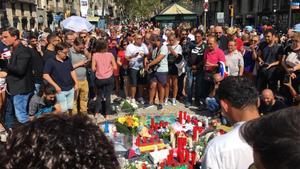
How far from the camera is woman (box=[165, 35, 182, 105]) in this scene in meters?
9.16

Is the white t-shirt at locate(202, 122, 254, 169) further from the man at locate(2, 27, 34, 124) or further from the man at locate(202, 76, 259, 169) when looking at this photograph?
the man at locate(2, 27, 34, 124)

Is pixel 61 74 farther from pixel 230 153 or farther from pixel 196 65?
pixel 230 153

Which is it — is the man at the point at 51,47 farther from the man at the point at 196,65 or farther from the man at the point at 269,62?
the man at the point at 269,62

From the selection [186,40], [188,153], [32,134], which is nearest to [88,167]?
[32,134]

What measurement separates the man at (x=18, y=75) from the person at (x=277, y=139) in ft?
18.0

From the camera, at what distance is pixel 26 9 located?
42250 mm

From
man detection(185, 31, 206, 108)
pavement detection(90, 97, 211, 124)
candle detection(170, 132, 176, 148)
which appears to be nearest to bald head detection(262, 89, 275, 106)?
candle detection(170, 132, 176, 148)

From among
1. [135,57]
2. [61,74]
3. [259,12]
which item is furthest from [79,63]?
[259,12]

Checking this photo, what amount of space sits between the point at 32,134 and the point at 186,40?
34.0 ft

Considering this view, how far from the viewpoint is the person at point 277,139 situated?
1185 millimetres

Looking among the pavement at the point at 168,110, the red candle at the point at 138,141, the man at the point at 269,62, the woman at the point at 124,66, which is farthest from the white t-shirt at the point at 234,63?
the red candle at the point at 138,141

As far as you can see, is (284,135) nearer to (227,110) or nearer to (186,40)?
(227,110)

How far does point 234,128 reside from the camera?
2738 millimetres

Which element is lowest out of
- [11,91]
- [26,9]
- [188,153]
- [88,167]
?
[188,153]
